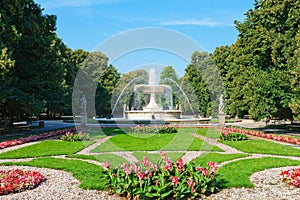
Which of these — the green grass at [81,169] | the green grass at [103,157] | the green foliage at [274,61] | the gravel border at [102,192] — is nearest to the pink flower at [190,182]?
the gravel border at [102,192]

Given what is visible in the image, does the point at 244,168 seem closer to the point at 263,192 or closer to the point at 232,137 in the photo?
the point at 263,192

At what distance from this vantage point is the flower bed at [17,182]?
6.89 metres

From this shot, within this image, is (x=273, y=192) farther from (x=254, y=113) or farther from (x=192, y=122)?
(x=192, y=122)

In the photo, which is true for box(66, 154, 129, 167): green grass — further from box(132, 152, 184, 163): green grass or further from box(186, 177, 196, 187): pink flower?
box(186, 177, 196, 187): pink flower

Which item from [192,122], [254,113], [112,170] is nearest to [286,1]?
[254,113]

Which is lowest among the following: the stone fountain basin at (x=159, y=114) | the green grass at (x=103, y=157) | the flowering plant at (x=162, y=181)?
the green grass at (x=103, y=157)

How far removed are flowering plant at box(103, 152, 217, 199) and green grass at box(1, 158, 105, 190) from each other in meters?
0.56

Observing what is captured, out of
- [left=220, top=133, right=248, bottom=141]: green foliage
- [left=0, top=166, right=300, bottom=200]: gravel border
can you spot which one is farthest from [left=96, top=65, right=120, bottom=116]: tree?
[left=0, top=166, right=300, bottom=200]: gravel border

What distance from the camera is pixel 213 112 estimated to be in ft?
157

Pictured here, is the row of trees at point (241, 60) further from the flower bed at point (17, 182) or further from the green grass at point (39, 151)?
the flower bed at point (17, 182)

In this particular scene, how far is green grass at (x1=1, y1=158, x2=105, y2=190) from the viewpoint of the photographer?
7.42 metres

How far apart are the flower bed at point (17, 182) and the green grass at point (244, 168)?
471cm

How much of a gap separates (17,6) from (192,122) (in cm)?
2090

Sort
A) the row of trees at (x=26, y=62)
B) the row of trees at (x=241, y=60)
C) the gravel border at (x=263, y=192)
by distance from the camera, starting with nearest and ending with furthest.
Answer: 1. the gravel border at (x=263, y=192)
2. the row of trees at (x=26, y=62)
3. the row of trees at (x=241, y=60)
